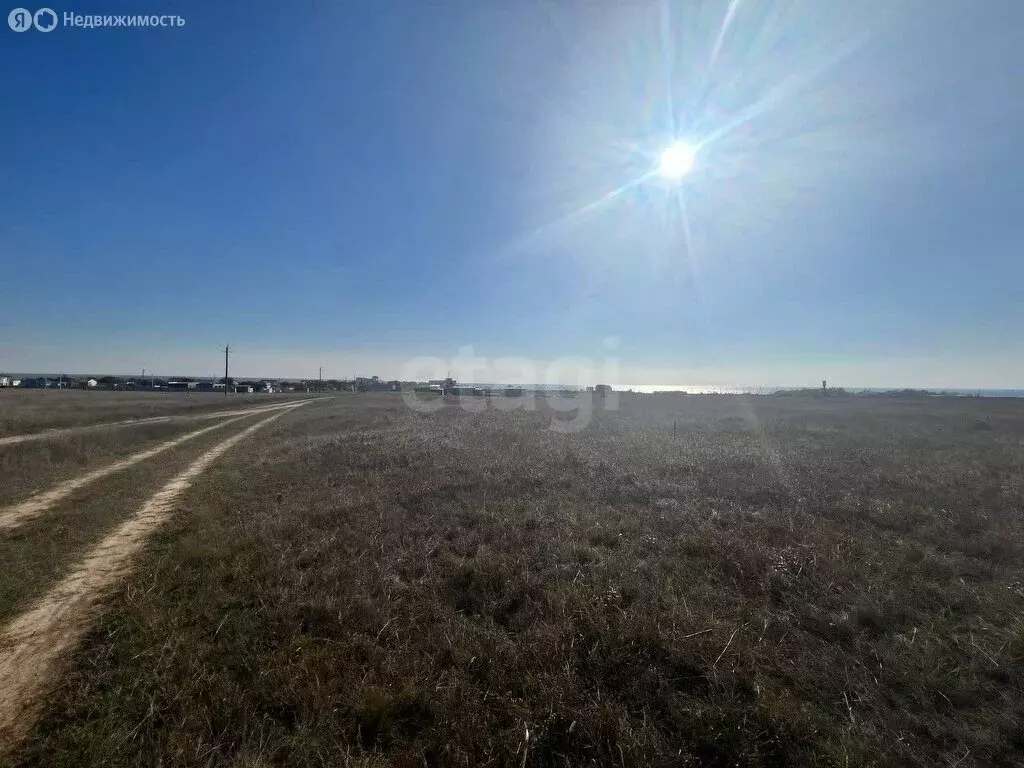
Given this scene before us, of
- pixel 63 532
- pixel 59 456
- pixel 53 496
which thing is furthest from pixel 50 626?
pixel 59 456

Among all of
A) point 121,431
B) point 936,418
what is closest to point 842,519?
point 121,431

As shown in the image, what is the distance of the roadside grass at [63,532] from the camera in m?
6.81

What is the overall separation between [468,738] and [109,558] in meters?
8.48

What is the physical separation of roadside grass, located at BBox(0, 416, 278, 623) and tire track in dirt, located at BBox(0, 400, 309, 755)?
0.27m

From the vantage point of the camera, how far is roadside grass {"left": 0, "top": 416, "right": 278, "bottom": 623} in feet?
22.3

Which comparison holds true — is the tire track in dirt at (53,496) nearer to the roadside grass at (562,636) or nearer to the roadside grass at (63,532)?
the roadside grass at (63,532)

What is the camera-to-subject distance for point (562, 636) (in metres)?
5.23

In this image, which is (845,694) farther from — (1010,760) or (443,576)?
(443,576)

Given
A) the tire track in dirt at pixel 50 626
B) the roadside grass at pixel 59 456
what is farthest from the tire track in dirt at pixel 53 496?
the tire track in dirt at pixel 50 626

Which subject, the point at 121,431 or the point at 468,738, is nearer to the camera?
the point at 468,738

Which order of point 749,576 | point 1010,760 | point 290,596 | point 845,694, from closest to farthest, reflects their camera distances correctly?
1. point 1010,760
2. point 845,694
3. point 290,596
4. point 749,576

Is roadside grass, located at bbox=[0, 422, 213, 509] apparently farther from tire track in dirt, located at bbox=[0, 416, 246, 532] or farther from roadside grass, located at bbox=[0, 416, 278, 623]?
roadside grass, located at bbox=[0, 416, 278, 623]

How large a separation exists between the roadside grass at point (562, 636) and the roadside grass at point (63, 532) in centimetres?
143

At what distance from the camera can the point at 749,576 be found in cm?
705
